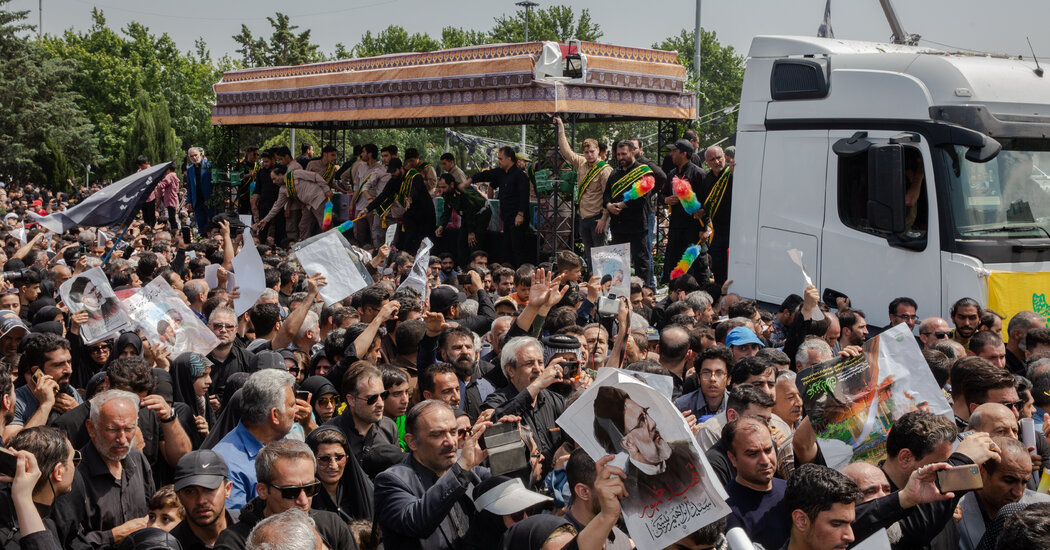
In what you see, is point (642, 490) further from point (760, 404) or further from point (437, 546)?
point (760, 404)

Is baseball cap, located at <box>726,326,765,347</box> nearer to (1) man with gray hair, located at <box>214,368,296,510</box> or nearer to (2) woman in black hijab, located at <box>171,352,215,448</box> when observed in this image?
(1) man with gray hair, located at <box>214,368,296,510</box>

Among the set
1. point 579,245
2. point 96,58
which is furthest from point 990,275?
point 96,58

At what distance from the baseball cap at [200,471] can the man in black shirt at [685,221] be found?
8.79 meters

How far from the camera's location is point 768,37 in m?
10.8

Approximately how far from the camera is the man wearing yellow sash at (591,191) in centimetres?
1395

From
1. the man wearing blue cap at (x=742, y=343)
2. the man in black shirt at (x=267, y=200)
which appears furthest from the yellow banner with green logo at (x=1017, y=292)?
the man in black shirt at (x=267, y=200)

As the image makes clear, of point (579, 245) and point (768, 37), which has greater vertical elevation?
point (768, 37)

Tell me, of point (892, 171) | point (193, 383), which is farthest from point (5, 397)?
point (892, 171)

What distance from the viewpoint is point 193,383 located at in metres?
7.06

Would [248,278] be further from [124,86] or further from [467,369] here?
[124,86]

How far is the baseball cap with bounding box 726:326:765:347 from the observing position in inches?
312

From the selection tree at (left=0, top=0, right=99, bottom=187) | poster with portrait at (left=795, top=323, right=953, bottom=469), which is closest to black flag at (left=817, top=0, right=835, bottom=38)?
poster with portrait at (left=795, top=323, right=953, bottom=469)

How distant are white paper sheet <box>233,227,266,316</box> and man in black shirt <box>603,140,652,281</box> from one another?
223 inches

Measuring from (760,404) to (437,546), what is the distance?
77.5 inches
